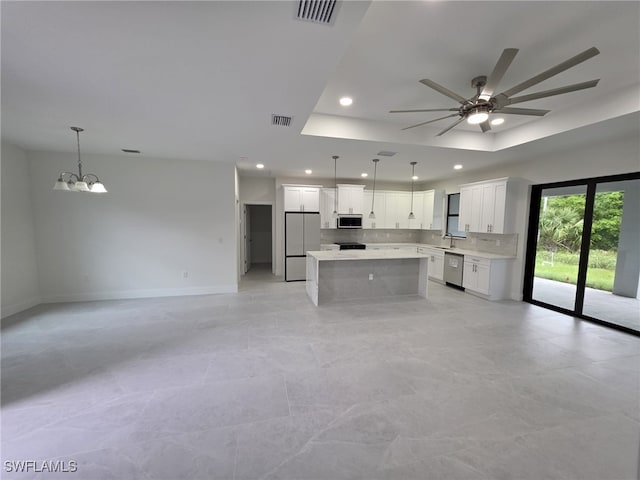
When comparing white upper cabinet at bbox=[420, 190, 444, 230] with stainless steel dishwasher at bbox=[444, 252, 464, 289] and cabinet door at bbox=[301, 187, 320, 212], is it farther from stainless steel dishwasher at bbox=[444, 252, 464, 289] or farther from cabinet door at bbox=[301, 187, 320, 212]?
cabinet door at bbox=[301, 187, 320, 212]

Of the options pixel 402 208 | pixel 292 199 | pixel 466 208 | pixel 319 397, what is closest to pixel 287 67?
pixel 319 397

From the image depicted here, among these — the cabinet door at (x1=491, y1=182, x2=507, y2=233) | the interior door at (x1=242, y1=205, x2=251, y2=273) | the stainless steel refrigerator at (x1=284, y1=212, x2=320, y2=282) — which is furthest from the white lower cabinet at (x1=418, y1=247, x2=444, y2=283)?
the interior door at (x1=242, y1=205, x2=251, y2=273)

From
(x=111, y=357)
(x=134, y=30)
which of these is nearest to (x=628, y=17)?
(x=134, y=30)

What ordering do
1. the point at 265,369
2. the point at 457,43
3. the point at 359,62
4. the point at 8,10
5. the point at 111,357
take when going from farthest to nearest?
the point at 111,357
the point at 265,369
the point at 359,62
the point at 457,43
the point at 8,10

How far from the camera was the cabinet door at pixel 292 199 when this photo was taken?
637 cm

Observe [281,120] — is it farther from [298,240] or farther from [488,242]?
[488,242]

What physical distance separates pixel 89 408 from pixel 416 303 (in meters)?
4.68

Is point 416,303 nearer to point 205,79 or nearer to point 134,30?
point 205,79

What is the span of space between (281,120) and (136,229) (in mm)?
3866

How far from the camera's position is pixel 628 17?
5.88 feet

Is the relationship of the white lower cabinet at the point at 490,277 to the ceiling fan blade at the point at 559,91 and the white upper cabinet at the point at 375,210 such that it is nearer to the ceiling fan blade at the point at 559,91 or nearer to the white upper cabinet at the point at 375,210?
the white upper cabinet at the point at 375,210

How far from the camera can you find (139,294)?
5.02m

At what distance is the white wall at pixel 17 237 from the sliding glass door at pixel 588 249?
29.9 feet

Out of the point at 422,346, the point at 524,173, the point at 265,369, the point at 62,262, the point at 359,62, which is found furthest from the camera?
the point at 524,173
